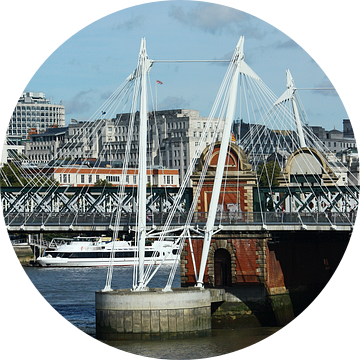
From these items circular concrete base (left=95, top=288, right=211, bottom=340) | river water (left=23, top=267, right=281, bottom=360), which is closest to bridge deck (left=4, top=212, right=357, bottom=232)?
river water (left=23, top=267, right=281, bottom=360)

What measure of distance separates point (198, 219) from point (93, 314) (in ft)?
36.0

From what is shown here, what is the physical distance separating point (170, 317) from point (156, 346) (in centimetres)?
223

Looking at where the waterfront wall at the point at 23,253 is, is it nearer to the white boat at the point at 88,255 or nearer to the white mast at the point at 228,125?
the white boat at the point at 88,255

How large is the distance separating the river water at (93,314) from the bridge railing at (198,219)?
23.7 ft

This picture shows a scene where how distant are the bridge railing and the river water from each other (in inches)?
284

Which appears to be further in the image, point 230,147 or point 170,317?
point 230,147

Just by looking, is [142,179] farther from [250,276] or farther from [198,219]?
[250,276]

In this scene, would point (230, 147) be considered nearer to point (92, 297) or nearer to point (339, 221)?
point (339, 221)

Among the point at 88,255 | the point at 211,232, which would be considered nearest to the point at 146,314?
the point at 211,232

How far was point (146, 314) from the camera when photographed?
60.0 meters

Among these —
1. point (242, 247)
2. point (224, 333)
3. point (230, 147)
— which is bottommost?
point (224, 333)

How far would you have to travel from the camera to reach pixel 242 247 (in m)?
72.6

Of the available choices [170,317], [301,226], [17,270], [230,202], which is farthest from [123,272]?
[17,270]

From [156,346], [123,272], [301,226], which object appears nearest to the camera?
[156,346]
